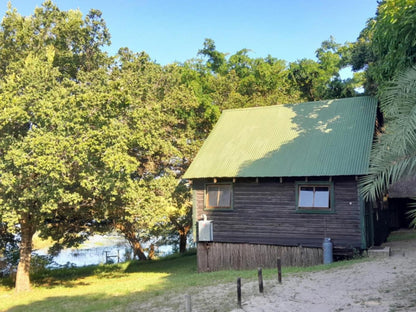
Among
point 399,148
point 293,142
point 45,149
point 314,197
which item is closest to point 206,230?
point 314,197

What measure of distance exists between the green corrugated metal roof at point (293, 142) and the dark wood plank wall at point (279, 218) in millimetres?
640

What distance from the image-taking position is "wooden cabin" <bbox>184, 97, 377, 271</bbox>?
1568 cm

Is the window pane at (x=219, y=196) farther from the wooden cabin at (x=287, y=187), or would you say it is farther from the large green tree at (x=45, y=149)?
the large green tree at (x=45, y=149)

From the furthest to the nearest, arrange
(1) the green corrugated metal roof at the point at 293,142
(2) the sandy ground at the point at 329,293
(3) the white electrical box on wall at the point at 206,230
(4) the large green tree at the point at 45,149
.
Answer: (3) the white electrical box on wall at the point at 206,230 < (1) the green corrugated metal roof at the point at 293,142 < (4) the large green tree at the point at 45,149 < (2) the sandy ground at the point at 329,293

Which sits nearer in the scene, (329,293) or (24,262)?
(329,293)

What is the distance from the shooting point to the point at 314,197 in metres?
16.2


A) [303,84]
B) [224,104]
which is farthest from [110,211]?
[303,84]

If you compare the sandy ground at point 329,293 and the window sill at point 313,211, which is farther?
the window sill at point 313,211

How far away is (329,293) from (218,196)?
873 centimetres

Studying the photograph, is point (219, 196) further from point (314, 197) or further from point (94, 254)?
point (94, 254)

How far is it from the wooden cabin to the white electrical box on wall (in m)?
0.05

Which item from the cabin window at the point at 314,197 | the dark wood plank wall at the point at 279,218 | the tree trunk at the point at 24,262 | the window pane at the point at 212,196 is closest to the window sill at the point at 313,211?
the cabin window at the point at 314,197

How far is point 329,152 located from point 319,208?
8.03ft

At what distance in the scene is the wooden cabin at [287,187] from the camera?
1568cm
